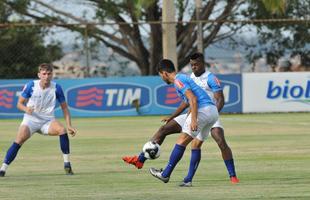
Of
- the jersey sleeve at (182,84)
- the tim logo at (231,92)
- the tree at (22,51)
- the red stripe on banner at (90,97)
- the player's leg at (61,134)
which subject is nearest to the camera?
the jersey sleeve at (182,84)

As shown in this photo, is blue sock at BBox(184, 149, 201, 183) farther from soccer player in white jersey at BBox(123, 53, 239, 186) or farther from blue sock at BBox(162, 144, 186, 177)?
soccer player in white jersey at BBox(123, 53, 239, 186)

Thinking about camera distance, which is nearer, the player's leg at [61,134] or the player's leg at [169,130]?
the player's leg at [169,130]

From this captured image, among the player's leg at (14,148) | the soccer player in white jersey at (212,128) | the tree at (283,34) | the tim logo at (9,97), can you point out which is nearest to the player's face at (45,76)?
the player's leg at (14,148)

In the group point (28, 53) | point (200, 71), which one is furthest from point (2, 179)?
point (28, 53)

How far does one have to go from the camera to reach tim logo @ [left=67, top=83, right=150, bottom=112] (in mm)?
32500

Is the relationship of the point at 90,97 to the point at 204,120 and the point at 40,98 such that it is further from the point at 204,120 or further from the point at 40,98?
the point at 204,120

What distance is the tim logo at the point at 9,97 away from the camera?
32.2m

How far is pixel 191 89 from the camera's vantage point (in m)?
12.9

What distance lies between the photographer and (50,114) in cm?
1545

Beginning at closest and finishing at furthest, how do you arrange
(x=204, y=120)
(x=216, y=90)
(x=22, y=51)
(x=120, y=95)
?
(x=204, y=120) → (x=216, y=90) → (x=120, y=95) → (x=22, y=51)

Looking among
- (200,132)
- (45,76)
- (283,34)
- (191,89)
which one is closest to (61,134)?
(45,76)

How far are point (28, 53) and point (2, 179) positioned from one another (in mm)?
23335

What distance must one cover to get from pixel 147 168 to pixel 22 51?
875 inches

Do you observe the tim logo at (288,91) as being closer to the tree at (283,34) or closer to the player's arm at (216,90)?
the tree at (283,34)
